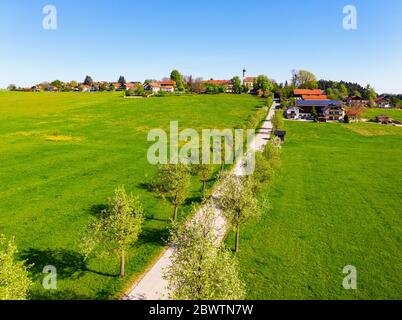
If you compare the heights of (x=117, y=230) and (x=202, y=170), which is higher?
(x=202, y=170)

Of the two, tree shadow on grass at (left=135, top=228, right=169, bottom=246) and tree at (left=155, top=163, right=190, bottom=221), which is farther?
tree at (left=155, top=163, right=190, bottom=221)

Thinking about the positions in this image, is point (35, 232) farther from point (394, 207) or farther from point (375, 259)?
point (394, 207)

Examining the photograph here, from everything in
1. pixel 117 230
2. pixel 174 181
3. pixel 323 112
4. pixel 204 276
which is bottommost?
pixel 204 276

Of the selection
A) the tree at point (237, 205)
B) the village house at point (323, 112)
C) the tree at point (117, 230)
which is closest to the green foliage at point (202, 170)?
the tree at point (237, 205)

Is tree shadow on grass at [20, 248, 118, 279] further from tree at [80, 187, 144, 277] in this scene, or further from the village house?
the village house

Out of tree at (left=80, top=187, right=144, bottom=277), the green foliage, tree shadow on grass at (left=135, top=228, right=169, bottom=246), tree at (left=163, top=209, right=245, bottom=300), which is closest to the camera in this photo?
tree at (left=163, top=209, right=245, bottom=300)

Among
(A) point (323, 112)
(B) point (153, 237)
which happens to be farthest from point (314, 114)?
(B) point (153, 237)

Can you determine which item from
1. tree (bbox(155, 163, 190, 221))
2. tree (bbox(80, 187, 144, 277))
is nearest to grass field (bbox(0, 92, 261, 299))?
tree (bbox(80, 187, 144, 277))

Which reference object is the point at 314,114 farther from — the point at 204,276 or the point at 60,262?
the point at 204,276
